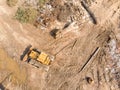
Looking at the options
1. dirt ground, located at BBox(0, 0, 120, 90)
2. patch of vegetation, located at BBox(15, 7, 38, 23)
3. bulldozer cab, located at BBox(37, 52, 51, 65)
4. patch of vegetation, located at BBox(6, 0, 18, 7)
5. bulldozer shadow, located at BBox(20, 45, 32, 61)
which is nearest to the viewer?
bulldozer cab, located at BBox(37, 52, 51, 65)

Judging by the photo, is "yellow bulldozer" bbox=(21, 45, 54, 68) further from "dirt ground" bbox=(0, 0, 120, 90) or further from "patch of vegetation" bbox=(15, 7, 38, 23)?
"patch of vegetation" bbox=(15, 7, 38, 23)

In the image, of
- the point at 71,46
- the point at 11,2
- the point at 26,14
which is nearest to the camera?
the point at 71,46

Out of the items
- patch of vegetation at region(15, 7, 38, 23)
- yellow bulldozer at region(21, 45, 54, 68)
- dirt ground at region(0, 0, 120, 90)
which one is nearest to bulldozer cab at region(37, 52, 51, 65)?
yellow bulldozer at region(21, 45, 54, 68)

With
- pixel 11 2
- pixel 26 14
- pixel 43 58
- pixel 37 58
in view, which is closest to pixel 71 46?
pixel 43 58

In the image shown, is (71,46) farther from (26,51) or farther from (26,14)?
(26,14)

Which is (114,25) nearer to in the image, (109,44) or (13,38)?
(109,44)

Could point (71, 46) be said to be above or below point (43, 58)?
below

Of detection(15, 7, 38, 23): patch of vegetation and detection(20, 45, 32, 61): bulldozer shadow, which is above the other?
detection(15, 7, 38, 23): patch of vegetation

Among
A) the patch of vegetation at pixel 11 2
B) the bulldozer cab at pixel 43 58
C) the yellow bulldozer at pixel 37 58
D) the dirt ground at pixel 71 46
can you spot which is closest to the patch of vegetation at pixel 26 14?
the dirt ground at pixel 71 46
